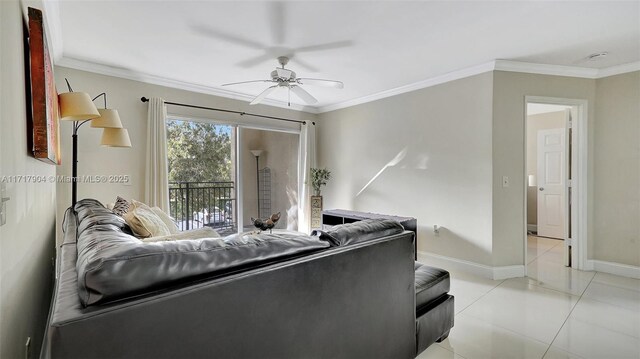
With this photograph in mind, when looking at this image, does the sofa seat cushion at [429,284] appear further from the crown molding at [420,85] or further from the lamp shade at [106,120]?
the lamp shade at [106,120]

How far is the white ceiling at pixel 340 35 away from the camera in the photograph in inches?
86.3

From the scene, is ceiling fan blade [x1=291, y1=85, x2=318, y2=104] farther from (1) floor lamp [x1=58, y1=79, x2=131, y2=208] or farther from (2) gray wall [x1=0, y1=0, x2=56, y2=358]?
(2) gray wall [x1=0, y1=0, x2=56, y2=358]

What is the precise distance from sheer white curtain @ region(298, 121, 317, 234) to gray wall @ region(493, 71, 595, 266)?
118 inches

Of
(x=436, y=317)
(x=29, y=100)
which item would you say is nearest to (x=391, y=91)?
(x=436, y=317)

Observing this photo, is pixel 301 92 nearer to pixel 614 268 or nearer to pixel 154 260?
pixel 154 260

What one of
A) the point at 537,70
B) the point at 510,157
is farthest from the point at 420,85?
the point at 510,157

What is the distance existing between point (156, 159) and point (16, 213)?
2592mm

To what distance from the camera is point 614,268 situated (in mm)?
3328

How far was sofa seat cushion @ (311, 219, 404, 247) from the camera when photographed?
4.54ft

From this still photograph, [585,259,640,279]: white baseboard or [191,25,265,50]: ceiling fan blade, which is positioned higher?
[191,25,265,50]: ceiling fan blade

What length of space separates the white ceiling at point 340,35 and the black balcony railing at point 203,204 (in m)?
1.55

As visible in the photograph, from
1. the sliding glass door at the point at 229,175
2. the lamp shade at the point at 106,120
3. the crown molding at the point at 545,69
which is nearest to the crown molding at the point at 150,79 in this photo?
the sliding glass door at the point at 229,175

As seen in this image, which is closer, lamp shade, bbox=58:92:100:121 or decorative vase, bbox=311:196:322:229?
lamp shade, bbox=58:92:100:121

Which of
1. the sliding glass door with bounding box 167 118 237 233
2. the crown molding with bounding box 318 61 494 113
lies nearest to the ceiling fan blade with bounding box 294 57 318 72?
the crown molding with bounding box 318 61 494 113
